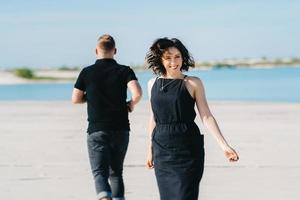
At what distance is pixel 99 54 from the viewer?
304 inches

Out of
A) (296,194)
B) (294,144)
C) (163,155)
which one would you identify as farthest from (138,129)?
(163,155)

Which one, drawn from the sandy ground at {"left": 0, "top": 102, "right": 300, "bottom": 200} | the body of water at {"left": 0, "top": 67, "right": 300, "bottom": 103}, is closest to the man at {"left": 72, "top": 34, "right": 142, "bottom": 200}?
the sandy ground at {"left": 0, "top": 102, "right": 300, "bottom": 200}

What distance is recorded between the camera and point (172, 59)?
6.43 metres

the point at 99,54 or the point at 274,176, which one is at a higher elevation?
the point at 99,54

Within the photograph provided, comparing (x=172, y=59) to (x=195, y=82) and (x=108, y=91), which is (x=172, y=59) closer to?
(x=195, y=82)

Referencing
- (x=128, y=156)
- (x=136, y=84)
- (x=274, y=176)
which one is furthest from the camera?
(x=128, y=156)

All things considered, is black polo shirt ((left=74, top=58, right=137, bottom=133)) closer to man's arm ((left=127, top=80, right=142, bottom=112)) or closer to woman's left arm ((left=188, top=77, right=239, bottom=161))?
man's arm ((left=127, top=80, right=142, bottom=112))

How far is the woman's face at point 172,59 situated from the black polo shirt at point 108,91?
121 centimetres

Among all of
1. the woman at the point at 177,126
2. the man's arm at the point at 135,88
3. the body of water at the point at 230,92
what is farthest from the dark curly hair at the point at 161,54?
the body of water at the point at 230,92

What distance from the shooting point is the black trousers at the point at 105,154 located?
25.3 ft

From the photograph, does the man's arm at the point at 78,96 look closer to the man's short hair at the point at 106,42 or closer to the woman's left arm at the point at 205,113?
the man's short hair at the point at 106,42

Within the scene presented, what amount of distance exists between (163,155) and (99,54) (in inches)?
63.9

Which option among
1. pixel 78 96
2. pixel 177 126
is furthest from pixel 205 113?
pixel 78 96

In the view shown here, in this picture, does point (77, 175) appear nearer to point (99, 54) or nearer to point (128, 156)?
point (128, 156)
